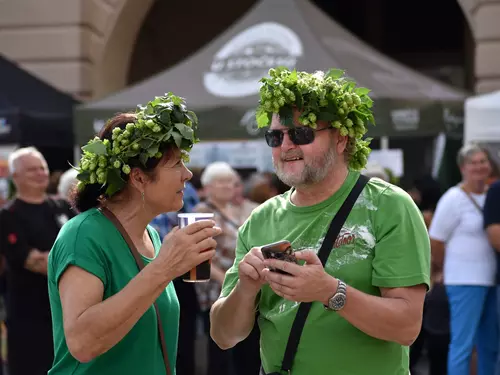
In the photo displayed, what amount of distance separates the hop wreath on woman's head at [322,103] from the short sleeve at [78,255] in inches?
32.0

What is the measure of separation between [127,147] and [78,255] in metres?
0.44

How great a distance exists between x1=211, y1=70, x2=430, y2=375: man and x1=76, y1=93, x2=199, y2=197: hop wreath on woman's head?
353 mm

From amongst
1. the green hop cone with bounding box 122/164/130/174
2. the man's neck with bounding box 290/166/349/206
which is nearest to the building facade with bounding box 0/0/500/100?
the man's neck with bounding box 290/166/349/206

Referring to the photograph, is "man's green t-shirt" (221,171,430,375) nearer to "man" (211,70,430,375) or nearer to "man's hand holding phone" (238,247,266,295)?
"man" (211,70,430,375)

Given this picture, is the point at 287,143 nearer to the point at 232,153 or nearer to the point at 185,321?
the point at 185,321

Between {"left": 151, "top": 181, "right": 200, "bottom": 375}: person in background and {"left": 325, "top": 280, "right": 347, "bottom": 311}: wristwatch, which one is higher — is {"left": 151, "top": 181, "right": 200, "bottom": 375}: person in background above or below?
below

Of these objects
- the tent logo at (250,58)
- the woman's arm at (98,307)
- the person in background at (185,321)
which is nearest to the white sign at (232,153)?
the tent logo at (250,58)

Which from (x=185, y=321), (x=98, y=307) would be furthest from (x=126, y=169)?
(x=185, y=321)

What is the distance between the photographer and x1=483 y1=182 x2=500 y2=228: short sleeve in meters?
5.97

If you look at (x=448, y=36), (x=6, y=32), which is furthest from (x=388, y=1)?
(x=6, y=32)

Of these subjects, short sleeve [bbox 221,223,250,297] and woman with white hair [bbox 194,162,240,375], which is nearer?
short sleeve [bbox 221,223,250,297]

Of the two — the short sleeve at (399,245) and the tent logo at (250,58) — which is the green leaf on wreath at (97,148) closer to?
the short sleeve at (399,245)

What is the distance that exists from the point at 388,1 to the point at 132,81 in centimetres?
576

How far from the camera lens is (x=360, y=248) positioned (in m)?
2.90
